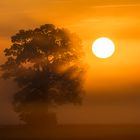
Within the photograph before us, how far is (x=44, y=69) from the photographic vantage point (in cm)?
3186

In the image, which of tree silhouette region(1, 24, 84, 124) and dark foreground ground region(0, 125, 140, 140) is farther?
tree silhouette region(1, 24, 84, 124)

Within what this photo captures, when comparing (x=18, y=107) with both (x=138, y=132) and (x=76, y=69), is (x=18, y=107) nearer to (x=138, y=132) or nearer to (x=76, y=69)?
(x=76, y=69)

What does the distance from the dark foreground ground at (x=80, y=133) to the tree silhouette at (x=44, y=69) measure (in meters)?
6.70

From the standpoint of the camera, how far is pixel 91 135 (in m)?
20.8

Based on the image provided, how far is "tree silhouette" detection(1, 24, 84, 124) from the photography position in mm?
31672

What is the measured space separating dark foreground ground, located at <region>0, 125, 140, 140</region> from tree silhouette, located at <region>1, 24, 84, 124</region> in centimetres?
670

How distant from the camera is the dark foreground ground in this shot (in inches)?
800

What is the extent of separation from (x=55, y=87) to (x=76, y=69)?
60.9 inches

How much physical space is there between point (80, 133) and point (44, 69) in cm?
1043

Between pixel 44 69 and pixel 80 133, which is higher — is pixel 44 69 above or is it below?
above

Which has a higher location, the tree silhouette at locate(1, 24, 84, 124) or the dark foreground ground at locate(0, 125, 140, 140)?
the tree silhouette at locate(1, 24, 84, 124)

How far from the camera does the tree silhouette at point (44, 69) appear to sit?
104ft

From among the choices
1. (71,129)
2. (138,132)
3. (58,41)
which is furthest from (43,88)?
(138,132)

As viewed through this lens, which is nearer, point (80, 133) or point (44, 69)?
point (80, 133)
